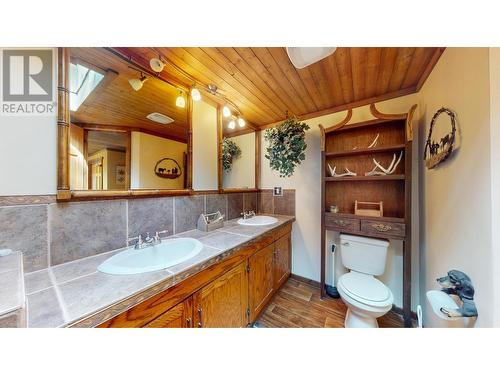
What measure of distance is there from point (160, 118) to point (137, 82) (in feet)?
0.81

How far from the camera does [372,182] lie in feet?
5.39

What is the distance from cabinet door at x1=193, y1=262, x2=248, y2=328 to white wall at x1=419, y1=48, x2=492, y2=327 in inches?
45.7

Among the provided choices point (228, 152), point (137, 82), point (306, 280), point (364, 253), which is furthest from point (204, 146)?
point (306, 280)

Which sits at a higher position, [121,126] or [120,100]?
[120,100]

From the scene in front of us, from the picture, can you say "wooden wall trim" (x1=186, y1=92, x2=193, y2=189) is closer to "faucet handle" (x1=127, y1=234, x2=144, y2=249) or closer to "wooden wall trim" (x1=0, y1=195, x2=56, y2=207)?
"faucet handle" (x1=127, y1=234, x2=144, y2=249)

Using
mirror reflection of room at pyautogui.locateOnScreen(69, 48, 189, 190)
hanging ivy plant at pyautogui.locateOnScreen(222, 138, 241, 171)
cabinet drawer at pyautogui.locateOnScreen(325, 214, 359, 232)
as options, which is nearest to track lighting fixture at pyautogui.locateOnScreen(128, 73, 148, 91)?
mirror reflection of room at pyautogui.locateOnScreen(69, 48, 189, 190)

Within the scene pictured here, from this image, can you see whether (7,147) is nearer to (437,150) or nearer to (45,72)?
(45,72)

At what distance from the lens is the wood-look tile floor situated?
1.39 m

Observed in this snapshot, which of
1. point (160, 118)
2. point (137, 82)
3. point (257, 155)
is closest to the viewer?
point (137, 82)

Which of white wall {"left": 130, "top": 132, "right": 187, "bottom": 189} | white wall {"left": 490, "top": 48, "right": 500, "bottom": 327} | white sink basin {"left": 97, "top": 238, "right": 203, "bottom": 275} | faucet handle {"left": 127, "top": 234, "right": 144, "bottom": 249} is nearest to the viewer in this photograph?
white wall {"left": 490, "top": 48, "right": 500, "bottom": 327}

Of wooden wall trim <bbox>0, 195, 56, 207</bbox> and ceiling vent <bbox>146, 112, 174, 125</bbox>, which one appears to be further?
ceiling vent <bbox>146, 112, 174, 125</bbox>

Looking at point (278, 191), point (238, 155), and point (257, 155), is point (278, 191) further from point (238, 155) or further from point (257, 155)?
point (238, 155)

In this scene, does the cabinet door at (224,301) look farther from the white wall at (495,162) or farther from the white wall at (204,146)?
the white wall at (495,162)
